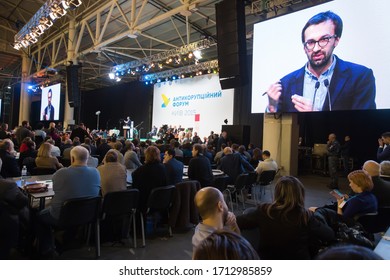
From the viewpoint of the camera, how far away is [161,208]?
10.9ft

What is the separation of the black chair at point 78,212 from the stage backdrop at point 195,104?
9886mm

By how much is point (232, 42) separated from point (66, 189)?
150 inches

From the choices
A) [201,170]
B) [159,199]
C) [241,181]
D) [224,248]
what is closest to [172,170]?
[201,170]

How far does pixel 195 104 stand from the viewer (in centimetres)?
1348

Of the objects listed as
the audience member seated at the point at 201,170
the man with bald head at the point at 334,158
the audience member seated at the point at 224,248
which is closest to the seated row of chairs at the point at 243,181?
the audience member seated at the point at 201,170

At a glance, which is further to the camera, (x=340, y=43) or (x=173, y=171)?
(x=340, y=43)

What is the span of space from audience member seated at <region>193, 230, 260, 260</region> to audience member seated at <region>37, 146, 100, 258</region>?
2.11 meters

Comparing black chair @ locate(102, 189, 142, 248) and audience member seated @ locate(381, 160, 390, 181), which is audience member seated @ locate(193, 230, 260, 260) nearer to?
black chair @ locate(102, 189, 142, 248)

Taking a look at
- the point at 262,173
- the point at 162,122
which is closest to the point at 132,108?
the point at 162,122

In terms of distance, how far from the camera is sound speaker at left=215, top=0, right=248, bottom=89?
4.89 metres

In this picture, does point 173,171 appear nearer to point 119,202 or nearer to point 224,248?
point 119,202

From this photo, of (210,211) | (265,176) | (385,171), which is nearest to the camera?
(210,211)

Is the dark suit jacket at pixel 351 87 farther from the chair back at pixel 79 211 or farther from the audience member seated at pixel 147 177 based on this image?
the chair back at pixel 79 211

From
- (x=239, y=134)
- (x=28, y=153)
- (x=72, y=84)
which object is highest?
(x=72, y=84)
